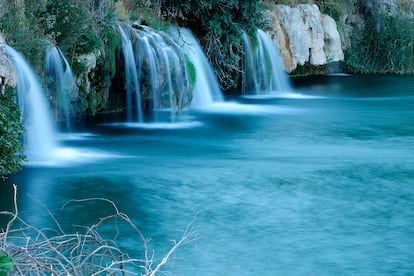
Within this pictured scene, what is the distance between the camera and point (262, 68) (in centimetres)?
1909

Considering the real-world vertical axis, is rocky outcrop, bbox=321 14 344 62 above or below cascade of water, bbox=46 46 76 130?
above

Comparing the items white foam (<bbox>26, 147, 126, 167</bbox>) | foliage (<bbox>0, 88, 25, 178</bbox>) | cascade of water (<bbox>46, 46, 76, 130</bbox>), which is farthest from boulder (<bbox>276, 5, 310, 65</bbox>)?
foliage (<bbox>0, 88, 25, 178</bbox>)

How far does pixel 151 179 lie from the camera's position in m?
10.1

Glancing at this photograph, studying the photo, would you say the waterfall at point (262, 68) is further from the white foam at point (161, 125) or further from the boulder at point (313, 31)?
the white foam at point (161, 125)

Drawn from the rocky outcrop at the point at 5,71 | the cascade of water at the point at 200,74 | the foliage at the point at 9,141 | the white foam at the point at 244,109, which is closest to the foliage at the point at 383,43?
the white foam at the point at 244,109

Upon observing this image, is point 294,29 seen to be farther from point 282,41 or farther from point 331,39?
point 331,39

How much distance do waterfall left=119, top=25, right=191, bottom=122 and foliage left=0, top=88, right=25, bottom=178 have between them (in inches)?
180

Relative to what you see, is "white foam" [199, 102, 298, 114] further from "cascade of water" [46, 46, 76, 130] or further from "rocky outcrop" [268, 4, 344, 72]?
"cascade of water" [46, 46, 76, 130]

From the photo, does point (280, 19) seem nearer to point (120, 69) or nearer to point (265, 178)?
point (120, 69)

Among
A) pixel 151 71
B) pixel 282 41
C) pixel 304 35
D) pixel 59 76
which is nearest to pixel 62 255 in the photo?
pixel 59 76

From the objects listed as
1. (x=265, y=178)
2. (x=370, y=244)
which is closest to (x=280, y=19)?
(x=265, y=178)

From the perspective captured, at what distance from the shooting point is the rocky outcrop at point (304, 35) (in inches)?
821

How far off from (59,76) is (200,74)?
4.46 m

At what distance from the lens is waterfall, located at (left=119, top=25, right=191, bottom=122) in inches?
569
